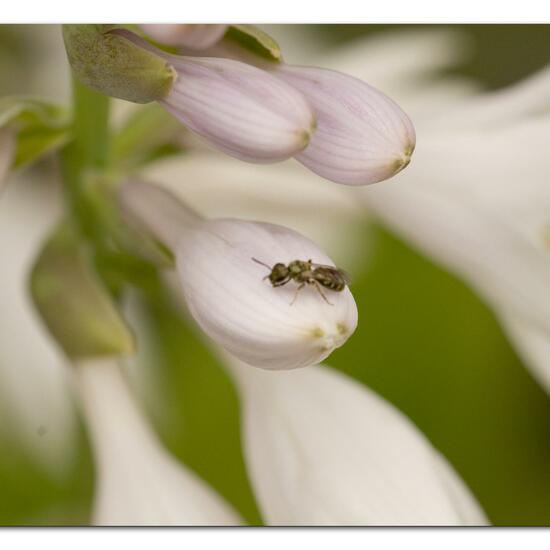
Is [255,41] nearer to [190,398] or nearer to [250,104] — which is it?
[250,104]

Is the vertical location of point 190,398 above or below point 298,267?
below

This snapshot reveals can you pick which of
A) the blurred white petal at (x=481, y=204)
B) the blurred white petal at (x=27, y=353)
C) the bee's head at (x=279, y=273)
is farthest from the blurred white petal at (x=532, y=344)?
the blurred white petal at (x=27, y=353)

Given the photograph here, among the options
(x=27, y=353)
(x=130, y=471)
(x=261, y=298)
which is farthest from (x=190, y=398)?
(x=261, y=298)

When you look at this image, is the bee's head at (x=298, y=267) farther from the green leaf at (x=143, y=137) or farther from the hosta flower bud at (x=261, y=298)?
the green leaf at (x=143, y=137)

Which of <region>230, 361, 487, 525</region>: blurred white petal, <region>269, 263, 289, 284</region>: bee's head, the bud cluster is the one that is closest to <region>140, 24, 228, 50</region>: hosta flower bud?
the bud cluster

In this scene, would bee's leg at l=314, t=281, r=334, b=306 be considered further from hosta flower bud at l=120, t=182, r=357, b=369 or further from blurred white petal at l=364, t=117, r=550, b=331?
blurred white petal at l=364, t=117, r=550, b=331
